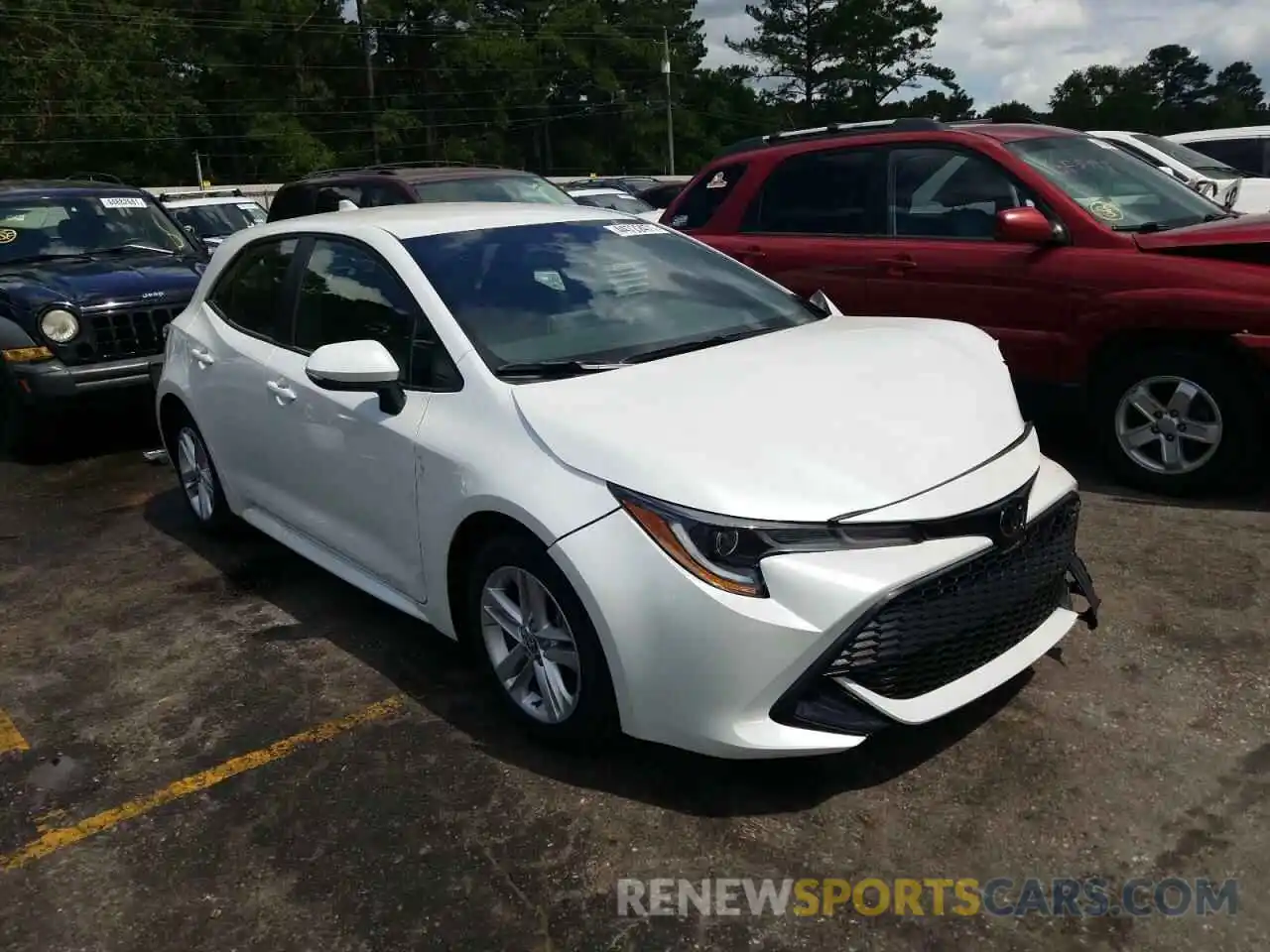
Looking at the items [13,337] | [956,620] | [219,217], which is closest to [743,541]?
[956,620]

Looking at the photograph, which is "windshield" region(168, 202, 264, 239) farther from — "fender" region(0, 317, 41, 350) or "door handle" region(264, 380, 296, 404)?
"door handle" region(264, 380, 296, 404)

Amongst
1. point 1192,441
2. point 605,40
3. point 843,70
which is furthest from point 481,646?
point 605,40

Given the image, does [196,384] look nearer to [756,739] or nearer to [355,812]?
[355,812]

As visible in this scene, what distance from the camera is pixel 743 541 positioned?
2.82 meters

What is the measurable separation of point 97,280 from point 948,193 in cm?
540

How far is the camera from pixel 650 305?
4.02 metres

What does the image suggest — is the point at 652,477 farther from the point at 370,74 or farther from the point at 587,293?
the point at 370,74

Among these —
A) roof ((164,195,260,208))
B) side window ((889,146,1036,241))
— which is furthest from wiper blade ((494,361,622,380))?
roof ((164,195,260,208))

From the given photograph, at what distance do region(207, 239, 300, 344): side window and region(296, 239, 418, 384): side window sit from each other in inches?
7.2

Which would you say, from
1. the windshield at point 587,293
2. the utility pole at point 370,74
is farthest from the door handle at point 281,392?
the utility pole at point 370,74

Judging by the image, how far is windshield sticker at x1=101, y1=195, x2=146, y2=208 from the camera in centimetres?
837

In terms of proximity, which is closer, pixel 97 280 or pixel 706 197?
pixel 706 197

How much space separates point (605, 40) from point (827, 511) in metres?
71.9

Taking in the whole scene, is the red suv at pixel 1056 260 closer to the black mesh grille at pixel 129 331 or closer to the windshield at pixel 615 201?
the black mesh grille at pixel 129 331
